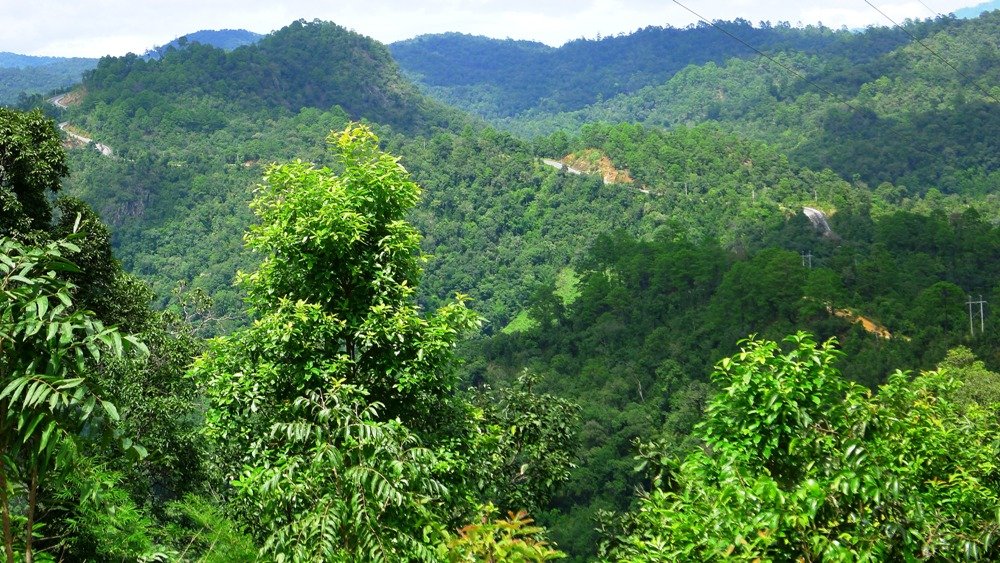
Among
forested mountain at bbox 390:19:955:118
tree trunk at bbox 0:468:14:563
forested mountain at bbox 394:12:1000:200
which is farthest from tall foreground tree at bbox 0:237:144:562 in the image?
forested mountain at bbox 390:19:955:118

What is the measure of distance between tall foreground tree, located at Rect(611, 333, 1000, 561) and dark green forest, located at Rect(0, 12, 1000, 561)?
1.0 inches

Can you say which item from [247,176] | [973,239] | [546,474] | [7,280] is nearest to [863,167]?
[973,239]

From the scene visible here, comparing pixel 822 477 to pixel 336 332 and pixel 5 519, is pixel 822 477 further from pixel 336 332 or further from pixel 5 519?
pixel 5 519

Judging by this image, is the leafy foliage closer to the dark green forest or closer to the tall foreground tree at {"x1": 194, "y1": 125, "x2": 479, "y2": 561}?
the dark green forest

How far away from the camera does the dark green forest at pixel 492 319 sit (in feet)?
16.2

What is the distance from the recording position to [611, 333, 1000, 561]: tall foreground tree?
4852 millimetres

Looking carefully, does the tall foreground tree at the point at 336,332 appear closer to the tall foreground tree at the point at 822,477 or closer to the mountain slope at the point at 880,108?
the tall foreground tree at the point at 822,477

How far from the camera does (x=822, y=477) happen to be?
5516 mm

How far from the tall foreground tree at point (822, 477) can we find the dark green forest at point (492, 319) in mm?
25

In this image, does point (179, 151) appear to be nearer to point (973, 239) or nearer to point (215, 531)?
point (973, 239)

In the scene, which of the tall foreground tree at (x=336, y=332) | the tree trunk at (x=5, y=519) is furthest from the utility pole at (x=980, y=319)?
the tree trunk at (x=5, y=519)

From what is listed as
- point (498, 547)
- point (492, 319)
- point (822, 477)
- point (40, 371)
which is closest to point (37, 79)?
point (492, 319)

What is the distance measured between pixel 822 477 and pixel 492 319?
146 feet

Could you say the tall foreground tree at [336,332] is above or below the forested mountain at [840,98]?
above
